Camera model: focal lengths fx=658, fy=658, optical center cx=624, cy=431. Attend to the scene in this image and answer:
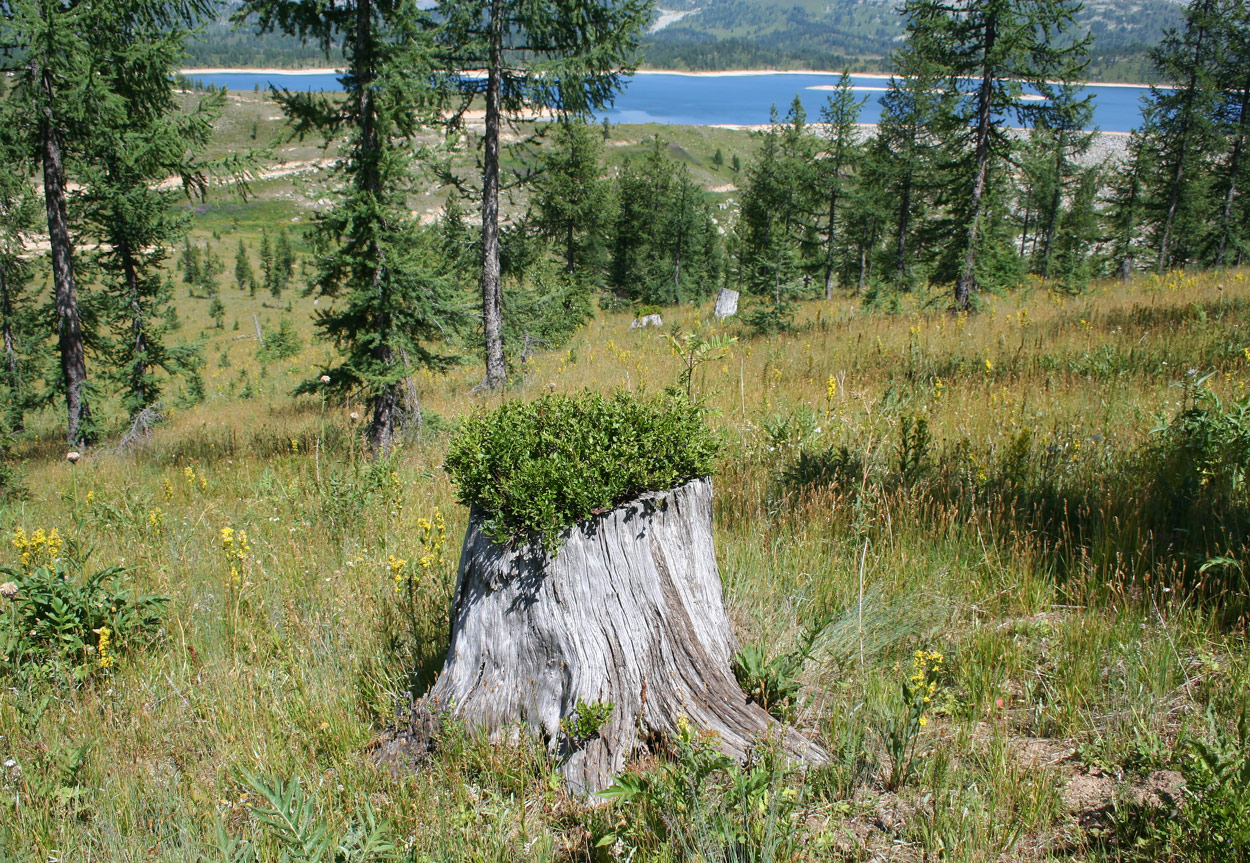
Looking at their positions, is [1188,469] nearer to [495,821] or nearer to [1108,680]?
[1108,680]

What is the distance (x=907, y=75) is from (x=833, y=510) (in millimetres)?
29332

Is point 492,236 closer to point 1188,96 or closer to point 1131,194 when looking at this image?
point 1188,96

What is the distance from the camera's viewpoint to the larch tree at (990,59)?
42.6ft

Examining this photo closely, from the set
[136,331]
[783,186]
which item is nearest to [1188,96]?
[783,186]

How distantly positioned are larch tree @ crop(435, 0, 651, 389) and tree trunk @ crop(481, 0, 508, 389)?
0.02 m

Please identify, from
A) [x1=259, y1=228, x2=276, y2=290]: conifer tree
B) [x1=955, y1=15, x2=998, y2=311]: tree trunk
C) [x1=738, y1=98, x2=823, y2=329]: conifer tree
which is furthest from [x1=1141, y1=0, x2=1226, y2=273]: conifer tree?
[x1=259, y1=228, x2=276, y2=290]: conifer tree

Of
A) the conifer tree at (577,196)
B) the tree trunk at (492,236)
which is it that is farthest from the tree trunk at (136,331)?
the conifer tree at (577,196)

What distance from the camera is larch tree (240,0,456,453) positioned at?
22.1ft

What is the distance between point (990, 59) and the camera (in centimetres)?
1317

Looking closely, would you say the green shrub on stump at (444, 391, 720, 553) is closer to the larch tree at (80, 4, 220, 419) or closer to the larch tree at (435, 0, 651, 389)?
A: the larch tree at (435, 0, 651, 389)

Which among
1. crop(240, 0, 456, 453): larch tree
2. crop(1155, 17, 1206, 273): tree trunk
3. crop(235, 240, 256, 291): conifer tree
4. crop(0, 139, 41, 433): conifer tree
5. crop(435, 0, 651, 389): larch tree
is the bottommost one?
crop(235, 240, 256, 291): conifer tree

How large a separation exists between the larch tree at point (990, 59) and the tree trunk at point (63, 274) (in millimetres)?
15585

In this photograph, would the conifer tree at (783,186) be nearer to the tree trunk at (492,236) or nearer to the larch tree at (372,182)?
the tree trunk at (492,236)

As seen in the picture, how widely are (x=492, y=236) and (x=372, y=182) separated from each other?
13.4 ft
